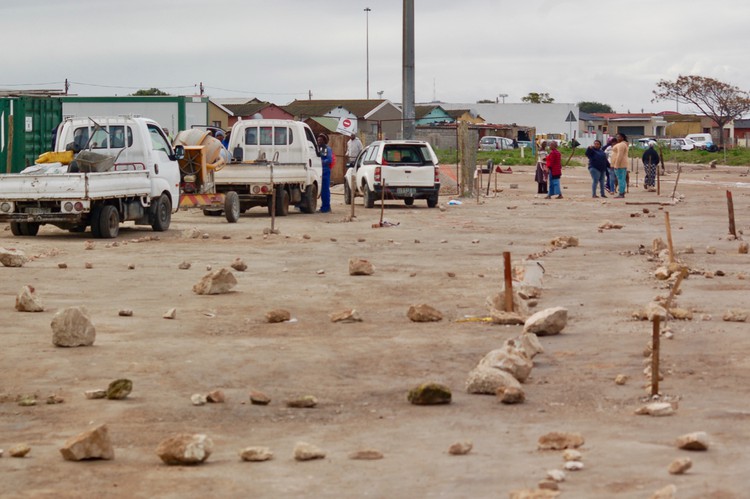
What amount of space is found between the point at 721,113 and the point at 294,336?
342 ft

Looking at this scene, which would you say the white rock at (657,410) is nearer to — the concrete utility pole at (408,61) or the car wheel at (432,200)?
the car wheel at (432,200)

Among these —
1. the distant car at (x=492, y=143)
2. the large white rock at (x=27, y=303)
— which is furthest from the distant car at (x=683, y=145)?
A: the large white rock at (x=27, y=303)

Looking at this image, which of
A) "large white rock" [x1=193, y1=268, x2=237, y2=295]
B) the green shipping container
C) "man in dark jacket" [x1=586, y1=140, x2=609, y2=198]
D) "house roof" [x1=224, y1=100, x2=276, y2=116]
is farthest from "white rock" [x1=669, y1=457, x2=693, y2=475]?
"house roof" [x1=224, y1=100, x2=276, y2=116]

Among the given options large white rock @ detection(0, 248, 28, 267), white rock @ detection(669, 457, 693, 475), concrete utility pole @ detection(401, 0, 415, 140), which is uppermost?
concrete utility pole @ detection(401, 0, 415, 140)

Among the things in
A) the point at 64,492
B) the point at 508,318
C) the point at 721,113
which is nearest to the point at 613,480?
the point at 64,492

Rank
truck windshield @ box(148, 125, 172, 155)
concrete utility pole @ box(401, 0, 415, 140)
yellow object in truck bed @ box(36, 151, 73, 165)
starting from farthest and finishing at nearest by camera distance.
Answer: concrete utility pole @ box(401, 0, 415, 140), truck windshield @ box(148, 125, 172, 155), yellow object in truck bed @ box(36, 151, 73, 165)

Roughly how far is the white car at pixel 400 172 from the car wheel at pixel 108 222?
10639 mm

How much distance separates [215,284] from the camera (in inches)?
559

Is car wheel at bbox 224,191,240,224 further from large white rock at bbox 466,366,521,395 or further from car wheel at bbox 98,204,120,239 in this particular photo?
large white rock at bbox 466,366,521,395

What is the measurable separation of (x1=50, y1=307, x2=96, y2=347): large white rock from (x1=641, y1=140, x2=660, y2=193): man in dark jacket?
102 ft

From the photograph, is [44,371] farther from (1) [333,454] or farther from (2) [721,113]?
(2) [721,113]

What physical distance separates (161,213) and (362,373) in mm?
14821

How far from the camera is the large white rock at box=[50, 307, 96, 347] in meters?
10.7

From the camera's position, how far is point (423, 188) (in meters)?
32.9
